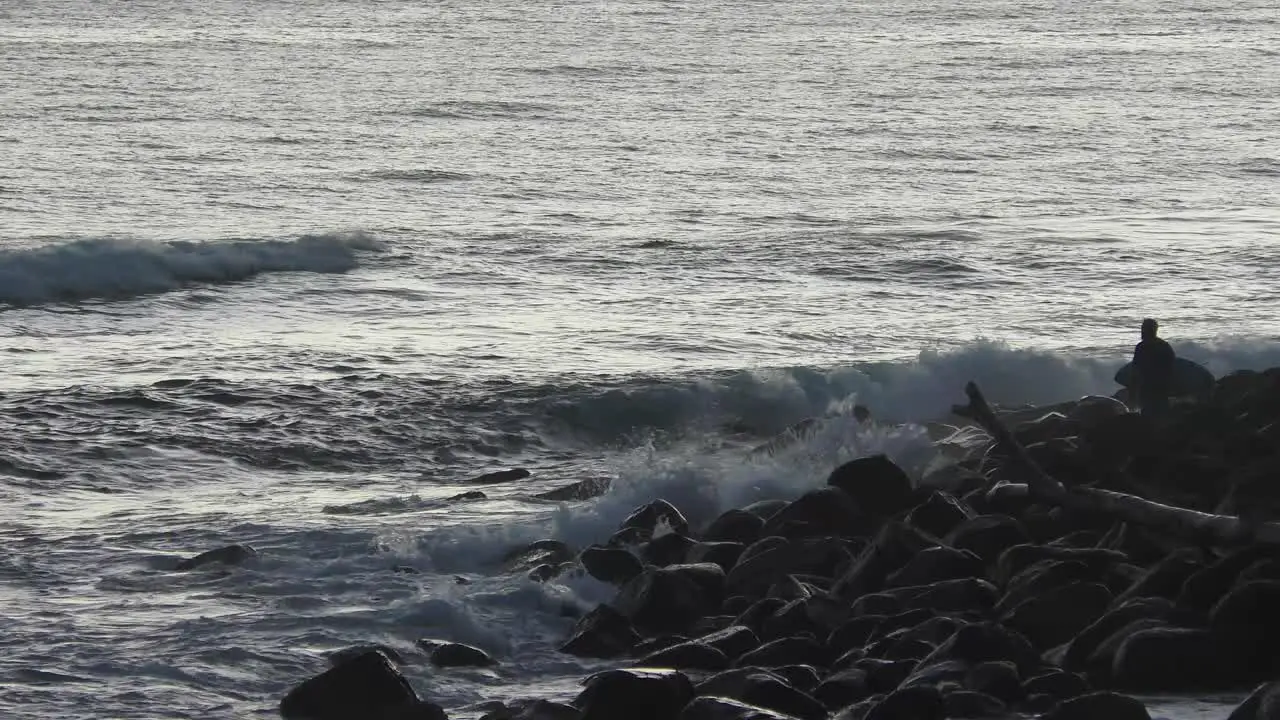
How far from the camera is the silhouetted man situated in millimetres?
9805

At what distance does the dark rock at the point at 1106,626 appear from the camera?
21.8ft

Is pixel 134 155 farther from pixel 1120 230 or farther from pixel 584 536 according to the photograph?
pixel 584 536

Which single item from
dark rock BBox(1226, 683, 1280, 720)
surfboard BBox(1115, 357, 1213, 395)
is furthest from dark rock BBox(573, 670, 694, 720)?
surfboard BBox(1115, 357, 1213, 395)

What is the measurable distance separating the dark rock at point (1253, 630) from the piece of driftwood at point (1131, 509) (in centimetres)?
42

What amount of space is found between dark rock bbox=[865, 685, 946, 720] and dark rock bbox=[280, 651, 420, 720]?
189 cm

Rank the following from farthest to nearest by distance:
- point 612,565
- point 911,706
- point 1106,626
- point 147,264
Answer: point 147,264, point 612,565, point 1106,626, point 911,706

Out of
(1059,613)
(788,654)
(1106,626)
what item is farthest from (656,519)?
(1106,626)

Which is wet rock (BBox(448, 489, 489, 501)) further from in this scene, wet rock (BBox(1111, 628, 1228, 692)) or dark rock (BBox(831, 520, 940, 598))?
wet rock (BBox(1111, 628, 1228, 692))

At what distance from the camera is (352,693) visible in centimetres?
681

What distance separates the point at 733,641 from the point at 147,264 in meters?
13.3

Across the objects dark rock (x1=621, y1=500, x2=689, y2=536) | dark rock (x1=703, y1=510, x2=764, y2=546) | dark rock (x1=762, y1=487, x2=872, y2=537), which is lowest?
dark rock (x1=621, y1=500, x2=689, y2=536)

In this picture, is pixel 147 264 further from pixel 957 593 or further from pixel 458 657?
pixel 957 593

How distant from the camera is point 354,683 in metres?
6.83

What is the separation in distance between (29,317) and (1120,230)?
13.0 meters
